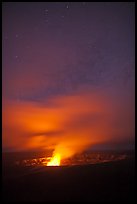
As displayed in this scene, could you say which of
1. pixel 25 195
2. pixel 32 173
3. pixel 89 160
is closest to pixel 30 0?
pixel 25 195

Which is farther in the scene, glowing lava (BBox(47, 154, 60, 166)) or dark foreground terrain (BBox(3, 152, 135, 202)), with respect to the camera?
glowing lava (BBox(47, 154, 60, 166))

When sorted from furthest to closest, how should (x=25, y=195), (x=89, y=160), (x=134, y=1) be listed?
1. (x=89, y=160)
2. (x=25, y=195)
3. (x=134, y=1)

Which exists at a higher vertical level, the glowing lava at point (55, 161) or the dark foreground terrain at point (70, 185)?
the glowing lava at point (55, 161)

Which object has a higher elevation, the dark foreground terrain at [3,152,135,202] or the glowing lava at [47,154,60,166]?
the glowing lava at [47,154,60,166]

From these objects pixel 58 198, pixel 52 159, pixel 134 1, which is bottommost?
pixel 58 198

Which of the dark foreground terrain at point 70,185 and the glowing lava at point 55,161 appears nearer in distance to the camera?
the dark foreground terrain at point 70,185

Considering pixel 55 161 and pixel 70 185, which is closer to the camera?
pixel 70 185

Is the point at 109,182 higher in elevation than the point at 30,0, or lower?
lower

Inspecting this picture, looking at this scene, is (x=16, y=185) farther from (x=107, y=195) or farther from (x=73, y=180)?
(x=107, y=195)
